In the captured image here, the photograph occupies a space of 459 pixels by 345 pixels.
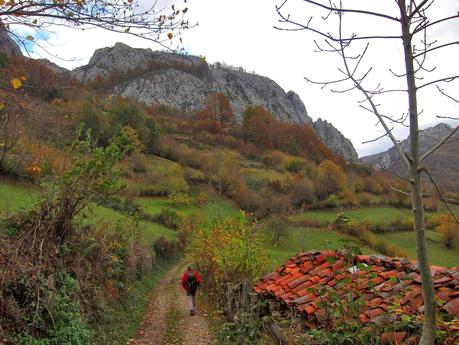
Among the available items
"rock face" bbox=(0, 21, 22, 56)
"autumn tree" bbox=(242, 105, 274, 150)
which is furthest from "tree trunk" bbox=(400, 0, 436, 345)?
"autumn tree" bbox=(242, 105, 274, 150)

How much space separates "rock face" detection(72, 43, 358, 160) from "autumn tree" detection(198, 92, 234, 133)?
16093mm

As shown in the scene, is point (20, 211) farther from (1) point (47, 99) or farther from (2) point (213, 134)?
(2) point (213, 134)

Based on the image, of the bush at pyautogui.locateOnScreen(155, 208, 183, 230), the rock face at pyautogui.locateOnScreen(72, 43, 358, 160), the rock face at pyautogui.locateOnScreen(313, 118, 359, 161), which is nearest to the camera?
the bush at pyautogui.locateOnScreen(155, 208, 183, 230)

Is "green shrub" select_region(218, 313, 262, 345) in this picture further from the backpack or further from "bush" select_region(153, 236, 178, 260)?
"bush" select_region(153, 236, 178, 260)

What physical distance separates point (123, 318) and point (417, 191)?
988cm

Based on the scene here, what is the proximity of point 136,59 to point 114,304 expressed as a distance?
132988 mm

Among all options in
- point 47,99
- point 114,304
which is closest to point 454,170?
point 47,99

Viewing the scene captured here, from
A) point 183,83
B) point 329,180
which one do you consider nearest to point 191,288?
point 329,180

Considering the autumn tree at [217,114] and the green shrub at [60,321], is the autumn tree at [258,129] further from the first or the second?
the green shrub at [60,321]

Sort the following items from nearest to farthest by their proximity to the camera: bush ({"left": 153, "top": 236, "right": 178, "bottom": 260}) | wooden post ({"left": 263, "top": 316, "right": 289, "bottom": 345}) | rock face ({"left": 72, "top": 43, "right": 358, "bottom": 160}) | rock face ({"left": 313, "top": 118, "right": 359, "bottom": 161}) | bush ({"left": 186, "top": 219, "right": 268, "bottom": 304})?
wooden post ({"left": 263, "top": 316, "right": 289, "bottom": 345}), bush ({"left": 186, "top": 219, "right": 268, "bottom": 304}), bush ({"left": 153, "top": 236, "right": 178, "bottom": 260}), rock face ({"left": 72, "top": 43, "right": 358, "bottom": 160}), rock face ({"left": 313, "top": 118, "right": 359, "bottom": 161})

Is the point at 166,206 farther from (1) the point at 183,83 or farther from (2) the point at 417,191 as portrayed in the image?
(1) the point at 183,83

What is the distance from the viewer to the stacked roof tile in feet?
14.8

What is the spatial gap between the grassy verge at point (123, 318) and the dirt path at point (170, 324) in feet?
0.72

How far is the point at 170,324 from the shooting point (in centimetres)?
1160
